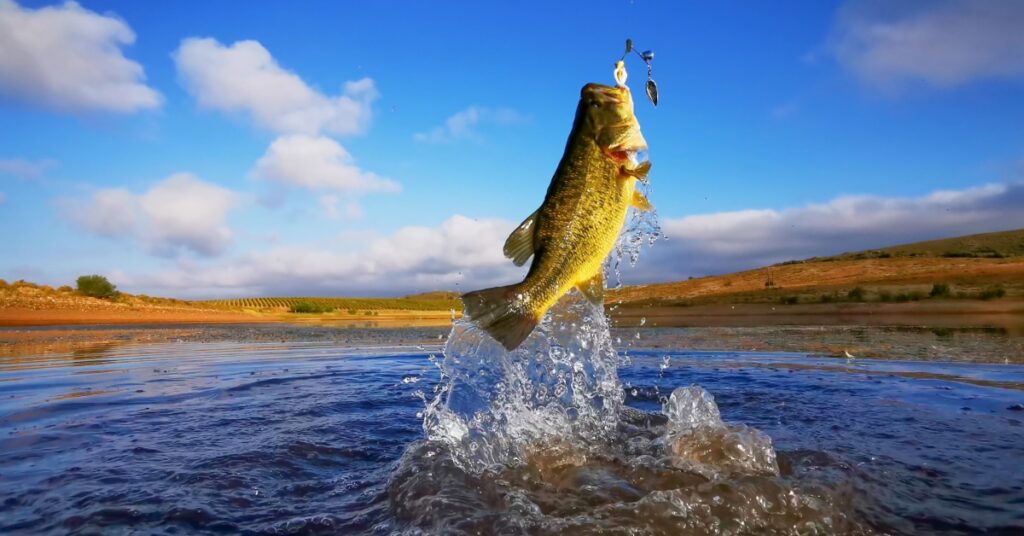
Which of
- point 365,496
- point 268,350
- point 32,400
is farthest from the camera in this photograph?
point 268,350

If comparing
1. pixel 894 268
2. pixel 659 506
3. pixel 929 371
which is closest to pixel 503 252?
pixel 659 506

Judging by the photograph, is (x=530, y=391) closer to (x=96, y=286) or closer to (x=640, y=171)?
(x=640, y=171)

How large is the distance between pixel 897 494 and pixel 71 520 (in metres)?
4.89

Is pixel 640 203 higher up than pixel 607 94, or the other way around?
pixel 607 94

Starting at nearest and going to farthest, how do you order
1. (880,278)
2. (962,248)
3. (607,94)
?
(607,94) → (880,278) → (962,248)

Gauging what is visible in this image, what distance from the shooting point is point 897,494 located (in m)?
3.54

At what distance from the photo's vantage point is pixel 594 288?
381 centimetres

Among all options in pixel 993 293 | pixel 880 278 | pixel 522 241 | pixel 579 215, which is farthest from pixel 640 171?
pixel 880 278

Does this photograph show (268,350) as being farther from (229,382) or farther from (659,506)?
(659,506)

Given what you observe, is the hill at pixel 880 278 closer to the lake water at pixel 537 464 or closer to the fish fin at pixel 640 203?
the lake water at pixel 537 464

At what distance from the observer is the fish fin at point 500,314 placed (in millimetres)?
3404

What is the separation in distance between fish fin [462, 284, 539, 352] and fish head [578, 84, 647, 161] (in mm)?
1016

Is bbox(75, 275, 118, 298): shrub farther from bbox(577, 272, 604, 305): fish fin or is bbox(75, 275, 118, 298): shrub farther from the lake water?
bbox(577, 272, 604, 305): fish fin

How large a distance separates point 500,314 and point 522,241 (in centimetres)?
49
